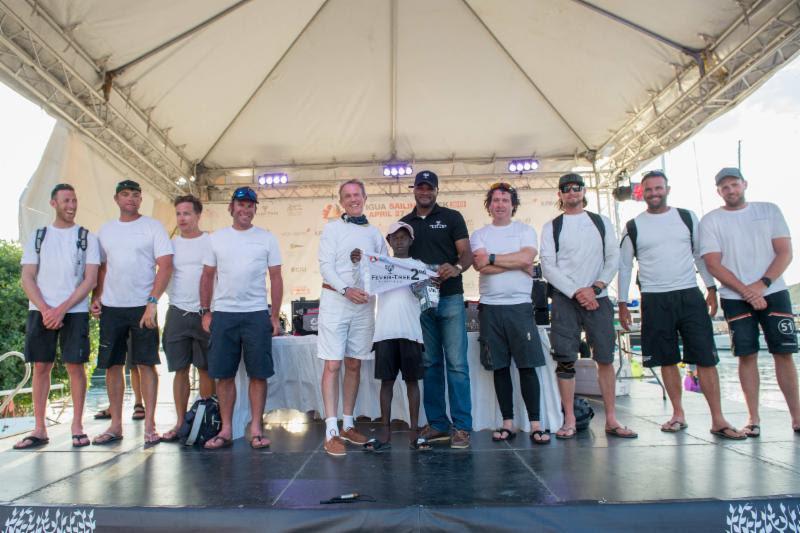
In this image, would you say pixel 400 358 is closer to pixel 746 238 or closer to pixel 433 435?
pixel 433 435

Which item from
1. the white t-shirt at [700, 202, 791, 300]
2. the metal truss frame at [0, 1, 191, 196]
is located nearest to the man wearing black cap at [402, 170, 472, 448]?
the white t-shirt at [700, 202, 791, 300]

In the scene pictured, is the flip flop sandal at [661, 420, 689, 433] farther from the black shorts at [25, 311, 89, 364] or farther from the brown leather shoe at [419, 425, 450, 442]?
the black shorts at [25, 311, 89, 364]

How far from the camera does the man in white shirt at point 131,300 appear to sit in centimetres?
361

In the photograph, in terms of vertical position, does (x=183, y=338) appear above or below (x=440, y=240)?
below

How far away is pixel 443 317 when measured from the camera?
3477 mm

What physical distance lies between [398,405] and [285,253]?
6.01 m

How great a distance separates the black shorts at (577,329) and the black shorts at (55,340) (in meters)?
3.31

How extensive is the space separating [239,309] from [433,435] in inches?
60.8

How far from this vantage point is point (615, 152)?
364 inches

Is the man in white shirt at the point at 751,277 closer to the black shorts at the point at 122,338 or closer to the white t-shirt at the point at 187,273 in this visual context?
the white t-shirt at the point at 187,273

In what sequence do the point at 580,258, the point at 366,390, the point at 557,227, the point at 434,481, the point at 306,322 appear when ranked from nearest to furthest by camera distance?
the point at 434,481, the point at 580,258, the point at 557,227, the point at 366,390, the point at 306,322

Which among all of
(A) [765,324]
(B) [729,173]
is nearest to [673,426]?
(A) [765,324]

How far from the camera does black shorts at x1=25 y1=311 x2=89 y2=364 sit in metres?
3.60

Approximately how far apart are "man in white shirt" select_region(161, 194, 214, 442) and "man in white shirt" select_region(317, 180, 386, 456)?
0.97 m
